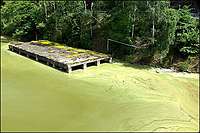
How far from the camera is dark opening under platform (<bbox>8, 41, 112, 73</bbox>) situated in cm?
1633

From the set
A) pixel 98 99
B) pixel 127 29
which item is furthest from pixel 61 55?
pixel 98 99

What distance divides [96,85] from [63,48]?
568 cm

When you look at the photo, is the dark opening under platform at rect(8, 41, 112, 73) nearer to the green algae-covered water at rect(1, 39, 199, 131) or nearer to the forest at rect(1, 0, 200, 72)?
the green algae-covered water at rect(1, 39, 199, 131)

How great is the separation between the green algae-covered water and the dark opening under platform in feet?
1.35

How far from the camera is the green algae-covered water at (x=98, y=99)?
10.7 m

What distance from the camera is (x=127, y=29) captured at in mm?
17578

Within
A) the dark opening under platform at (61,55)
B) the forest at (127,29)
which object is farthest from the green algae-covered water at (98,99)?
the forest at (127,29)

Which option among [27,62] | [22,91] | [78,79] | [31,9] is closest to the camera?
[22,91]

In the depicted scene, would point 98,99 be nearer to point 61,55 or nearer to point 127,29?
point 61,55

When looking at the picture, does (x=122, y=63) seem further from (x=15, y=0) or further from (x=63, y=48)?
(x=15, y=0)

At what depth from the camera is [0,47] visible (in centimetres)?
2170

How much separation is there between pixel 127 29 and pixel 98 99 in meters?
6.11

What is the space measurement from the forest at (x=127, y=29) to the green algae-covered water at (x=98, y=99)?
1306mm

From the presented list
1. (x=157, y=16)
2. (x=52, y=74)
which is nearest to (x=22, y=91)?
(x=52, y=74)
